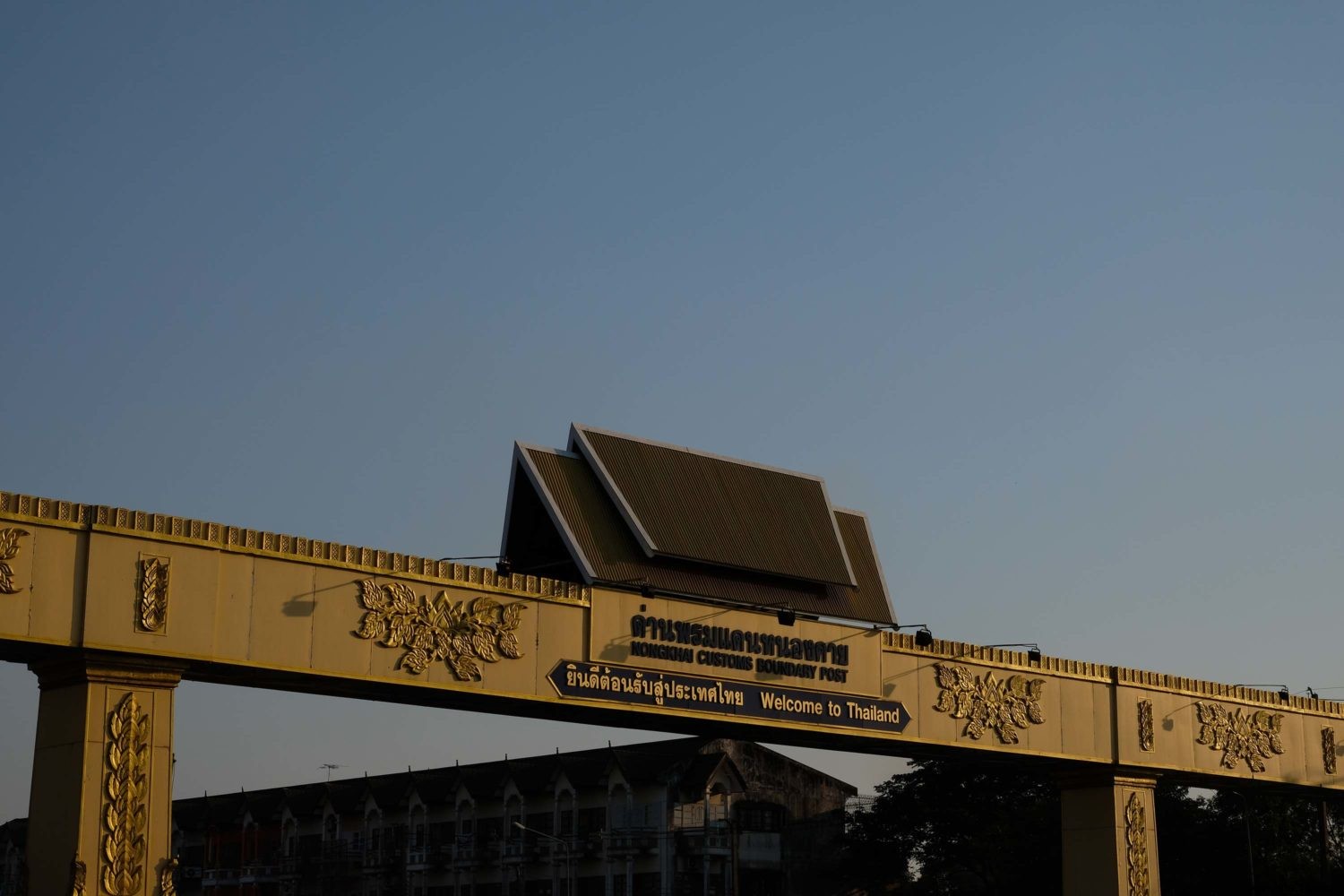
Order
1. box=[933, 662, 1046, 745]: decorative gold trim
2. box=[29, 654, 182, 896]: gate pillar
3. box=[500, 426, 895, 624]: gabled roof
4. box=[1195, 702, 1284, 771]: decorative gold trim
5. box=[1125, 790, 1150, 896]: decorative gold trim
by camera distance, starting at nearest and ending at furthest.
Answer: box=[29, 654, 182, 896]: gate pillar < box=[500, 426, 895, 624]: gabled roof < box=[933, 662, 1046, 745]: decorative gold trim < box=[1125, 790, 1150, 896]: decorative gold trim < box=[1195, 702, 1284, 771]: decorative gold trim

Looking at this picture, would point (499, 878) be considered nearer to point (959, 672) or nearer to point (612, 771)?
point (612, 771)

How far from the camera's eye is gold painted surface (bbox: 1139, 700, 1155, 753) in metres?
41.3

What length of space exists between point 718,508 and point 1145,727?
44.4 ft

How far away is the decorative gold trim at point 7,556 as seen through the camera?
2433 cm

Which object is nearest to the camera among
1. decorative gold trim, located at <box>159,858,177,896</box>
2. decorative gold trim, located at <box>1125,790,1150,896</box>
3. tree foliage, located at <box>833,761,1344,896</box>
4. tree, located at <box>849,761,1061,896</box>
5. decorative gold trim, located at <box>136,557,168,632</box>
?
decorative gold trim, located at <box>159,858,177,896</box>

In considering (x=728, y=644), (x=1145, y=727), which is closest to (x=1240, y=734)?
(x=1145, y=727)

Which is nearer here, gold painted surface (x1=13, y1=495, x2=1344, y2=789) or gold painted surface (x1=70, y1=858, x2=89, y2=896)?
gold painted surface (x1=70, y1=858, x2=89, y2=896)

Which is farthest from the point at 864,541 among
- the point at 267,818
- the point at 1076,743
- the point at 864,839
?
the point at 267,818

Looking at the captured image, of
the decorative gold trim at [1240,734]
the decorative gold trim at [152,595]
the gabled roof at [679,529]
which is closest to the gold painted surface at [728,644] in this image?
the gabled roof at [679,529]

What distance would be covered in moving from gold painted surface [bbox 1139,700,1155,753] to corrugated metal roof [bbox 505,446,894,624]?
967cm

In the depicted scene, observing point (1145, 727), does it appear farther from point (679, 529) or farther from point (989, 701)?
point (679, 529)

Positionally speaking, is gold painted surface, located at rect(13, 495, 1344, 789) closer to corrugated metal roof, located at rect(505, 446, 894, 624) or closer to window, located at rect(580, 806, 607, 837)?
corrugated metal roof, located at rect(505, 446, 894, 624)

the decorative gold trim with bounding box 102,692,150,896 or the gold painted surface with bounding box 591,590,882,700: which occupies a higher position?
the gold painted surface with bounding box 591,590,882,700

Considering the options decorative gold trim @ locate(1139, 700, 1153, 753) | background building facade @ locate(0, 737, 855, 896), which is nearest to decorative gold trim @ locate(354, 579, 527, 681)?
decorative gold trim @ locate(1139, 700, 1153, 753)
